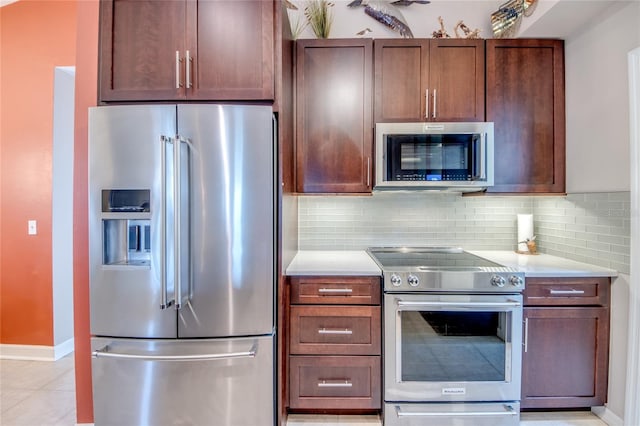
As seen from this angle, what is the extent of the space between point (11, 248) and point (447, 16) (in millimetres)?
4098

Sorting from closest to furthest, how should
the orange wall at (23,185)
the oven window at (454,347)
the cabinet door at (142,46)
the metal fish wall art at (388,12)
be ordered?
the cabinet door at (142,46) < the oven window at (454,347) < the metal fish wall art at (388,12) < the orange wall at (23,185)

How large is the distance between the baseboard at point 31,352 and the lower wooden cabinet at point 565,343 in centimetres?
360

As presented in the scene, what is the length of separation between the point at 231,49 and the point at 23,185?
7.98 feet

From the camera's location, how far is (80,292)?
185 centimetres

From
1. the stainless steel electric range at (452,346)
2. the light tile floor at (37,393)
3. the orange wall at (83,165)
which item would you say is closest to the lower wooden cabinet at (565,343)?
the stainless steel electric range at (452,346)

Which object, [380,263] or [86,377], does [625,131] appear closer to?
[380,263]

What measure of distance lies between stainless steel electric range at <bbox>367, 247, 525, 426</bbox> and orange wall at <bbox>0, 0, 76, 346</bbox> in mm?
2930

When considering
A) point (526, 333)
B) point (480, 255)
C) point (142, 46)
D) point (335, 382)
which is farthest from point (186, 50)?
point (526, 333)

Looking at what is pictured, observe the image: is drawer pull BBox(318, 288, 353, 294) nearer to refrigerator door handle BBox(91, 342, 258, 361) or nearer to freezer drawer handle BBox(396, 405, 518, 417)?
refrigerator door handle BBox(91, 342, 258, 361)

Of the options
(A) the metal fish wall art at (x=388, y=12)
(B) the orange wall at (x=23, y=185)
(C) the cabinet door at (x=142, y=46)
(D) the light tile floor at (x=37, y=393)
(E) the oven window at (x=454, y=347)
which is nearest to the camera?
(C) the cabinet door at (x=142, y=46)

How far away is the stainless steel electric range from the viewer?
72.9 inches

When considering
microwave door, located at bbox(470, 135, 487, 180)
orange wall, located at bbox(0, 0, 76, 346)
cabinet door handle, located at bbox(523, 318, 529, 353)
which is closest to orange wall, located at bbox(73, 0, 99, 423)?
orange wall, located at bbox(0, 0, 76, 346)

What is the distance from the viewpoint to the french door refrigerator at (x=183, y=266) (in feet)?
5.26

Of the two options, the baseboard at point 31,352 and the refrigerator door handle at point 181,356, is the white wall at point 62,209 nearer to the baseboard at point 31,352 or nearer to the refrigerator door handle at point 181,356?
the baseboard at point 31,352
